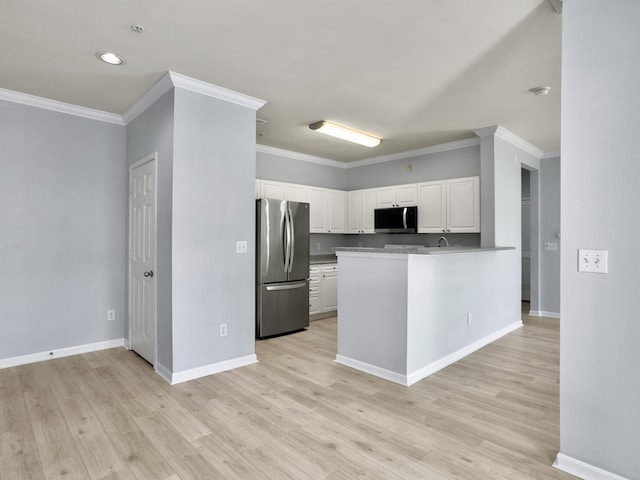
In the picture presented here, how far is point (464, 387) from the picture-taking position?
3.09 metres

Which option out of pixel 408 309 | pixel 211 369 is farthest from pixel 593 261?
pixel 211 369

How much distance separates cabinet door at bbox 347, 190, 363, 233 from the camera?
638 centimetres

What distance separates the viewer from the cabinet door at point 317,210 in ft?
19.7

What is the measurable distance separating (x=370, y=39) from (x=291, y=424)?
269 cm

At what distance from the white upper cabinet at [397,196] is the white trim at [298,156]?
3.28 feet

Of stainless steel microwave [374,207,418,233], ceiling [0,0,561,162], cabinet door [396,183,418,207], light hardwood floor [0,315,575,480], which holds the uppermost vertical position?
ceiling [0,0,561,162]

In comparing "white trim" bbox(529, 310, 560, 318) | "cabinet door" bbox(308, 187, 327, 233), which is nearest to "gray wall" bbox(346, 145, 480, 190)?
"cabinet door" bbox(308, 187, 327, 233)

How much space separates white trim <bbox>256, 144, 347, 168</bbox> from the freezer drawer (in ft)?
6.90

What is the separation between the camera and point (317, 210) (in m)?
6.11

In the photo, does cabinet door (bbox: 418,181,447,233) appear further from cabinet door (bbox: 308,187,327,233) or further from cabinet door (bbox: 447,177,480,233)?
cabinet door (bbox: 308,187,327,233)

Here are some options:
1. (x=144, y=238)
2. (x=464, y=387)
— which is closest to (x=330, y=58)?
(x=144, y=238)

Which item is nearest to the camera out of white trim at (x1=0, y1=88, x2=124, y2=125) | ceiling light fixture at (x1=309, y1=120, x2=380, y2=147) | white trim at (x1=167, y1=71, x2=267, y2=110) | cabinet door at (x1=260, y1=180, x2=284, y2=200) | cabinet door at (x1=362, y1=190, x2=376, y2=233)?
white trim at (x1=167, y1=71, x2=267, y2=110)

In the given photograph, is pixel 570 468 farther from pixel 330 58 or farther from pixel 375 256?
pixel 330 58

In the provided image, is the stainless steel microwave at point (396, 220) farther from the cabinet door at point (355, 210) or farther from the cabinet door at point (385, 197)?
the cabinet door at point (355, 210)
